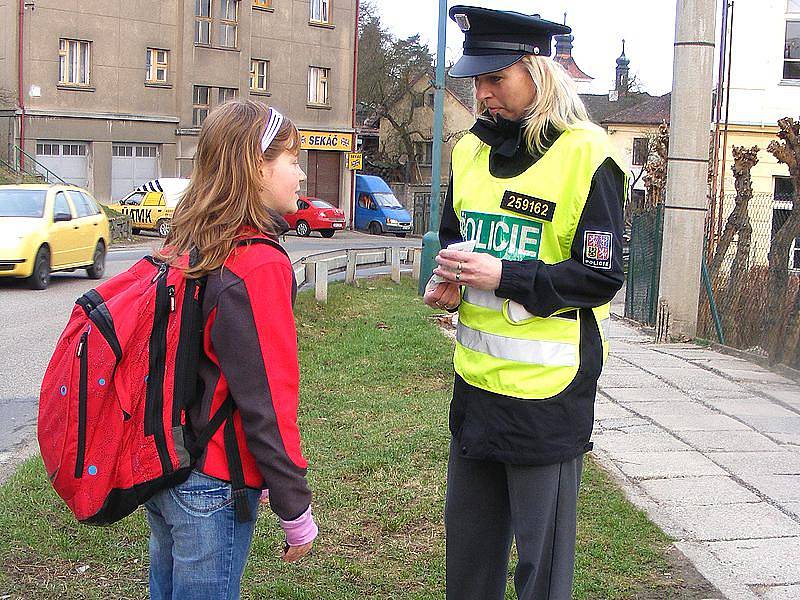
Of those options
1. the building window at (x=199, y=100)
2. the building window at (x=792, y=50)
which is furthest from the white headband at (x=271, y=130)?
the building window at (x=199, y=100)

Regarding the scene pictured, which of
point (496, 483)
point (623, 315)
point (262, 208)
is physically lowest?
point (623, 315)

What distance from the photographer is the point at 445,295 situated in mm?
3375

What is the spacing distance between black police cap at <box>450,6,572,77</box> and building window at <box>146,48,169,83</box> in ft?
127

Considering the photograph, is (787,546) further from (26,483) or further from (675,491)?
(26,483)

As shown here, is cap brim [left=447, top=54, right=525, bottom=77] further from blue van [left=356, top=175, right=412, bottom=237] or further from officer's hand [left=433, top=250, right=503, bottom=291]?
blue van [left=356, top=175, right=412, bottom=237]

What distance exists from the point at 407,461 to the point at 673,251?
7358 mm

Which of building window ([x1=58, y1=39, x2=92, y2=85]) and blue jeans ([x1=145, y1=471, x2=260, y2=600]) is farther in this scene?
building window ([x1=58, y1=39, x2=92, y2=85])

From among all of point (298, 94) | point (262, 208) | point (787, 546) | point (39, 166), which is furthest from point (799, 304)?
point (298, 94)

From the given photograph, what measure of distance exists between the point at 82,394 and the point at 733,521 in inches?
149

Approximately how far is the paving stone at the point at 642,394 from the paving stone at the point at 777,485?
2.34 meters

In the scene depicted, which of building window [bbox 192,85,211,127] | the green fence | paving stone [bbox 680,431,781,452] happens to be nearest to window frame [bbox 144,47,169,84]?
building window [bbox 192,85,211,127]

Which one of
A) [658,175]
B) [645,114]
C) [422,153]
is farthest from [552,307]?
[422,153]

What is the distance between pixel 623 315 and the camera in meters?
17.0

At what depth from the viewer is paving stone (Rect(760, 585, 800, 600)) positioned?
14.5 ft
